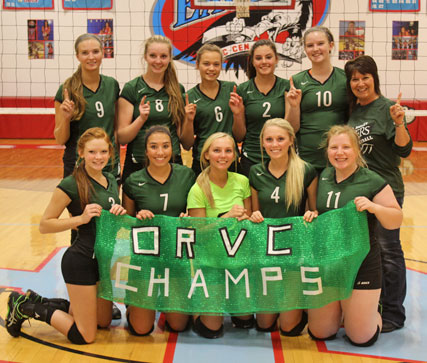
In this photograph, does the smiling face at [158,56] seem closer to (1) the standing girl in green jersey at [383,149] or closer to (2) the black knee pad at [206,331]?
(1) the standing girl in green jersey at [383,149]

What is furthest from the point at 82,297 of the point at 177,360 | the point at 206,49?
the point at 206,49

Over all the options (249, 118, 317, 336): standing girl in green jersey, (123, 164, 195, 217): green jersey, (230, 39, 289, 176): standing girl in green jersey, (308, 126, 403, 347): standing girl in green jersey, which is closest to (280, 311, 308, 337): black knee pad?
(249, 118, 317, 336): standing girl in green jersey

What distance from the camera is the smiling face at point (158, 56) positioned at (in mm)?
4211

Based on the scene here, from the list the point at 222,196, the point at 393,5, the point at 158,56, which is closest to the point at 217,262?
the point at 222,196

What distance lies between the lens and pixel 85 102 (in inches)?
165

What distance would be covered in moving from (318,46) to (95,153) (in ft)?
5.93

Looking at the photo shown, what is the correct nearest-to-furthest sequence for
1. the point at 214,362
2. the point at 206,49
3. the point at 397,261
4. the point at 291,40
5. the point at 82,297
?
the point at 214,362
the point at 82,297
the point at 397,261
the point at 206,49
the point at 291,40

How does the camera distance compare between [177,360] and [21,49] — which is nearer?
[177,360]

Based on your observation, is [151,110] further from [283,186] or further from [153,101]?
[283,186]

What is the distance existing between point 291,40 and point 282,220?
35.6 ft

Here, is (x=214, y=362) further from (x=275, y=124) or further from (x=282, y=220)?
(x=275, y=124)

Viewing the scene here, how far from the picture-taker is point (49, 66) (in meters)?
14.4

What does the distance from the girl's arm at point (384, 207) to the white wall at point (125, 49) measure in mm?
10551

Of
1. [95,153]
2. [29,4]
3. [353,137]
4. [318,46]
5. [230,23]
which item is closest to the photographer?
[353,137]
